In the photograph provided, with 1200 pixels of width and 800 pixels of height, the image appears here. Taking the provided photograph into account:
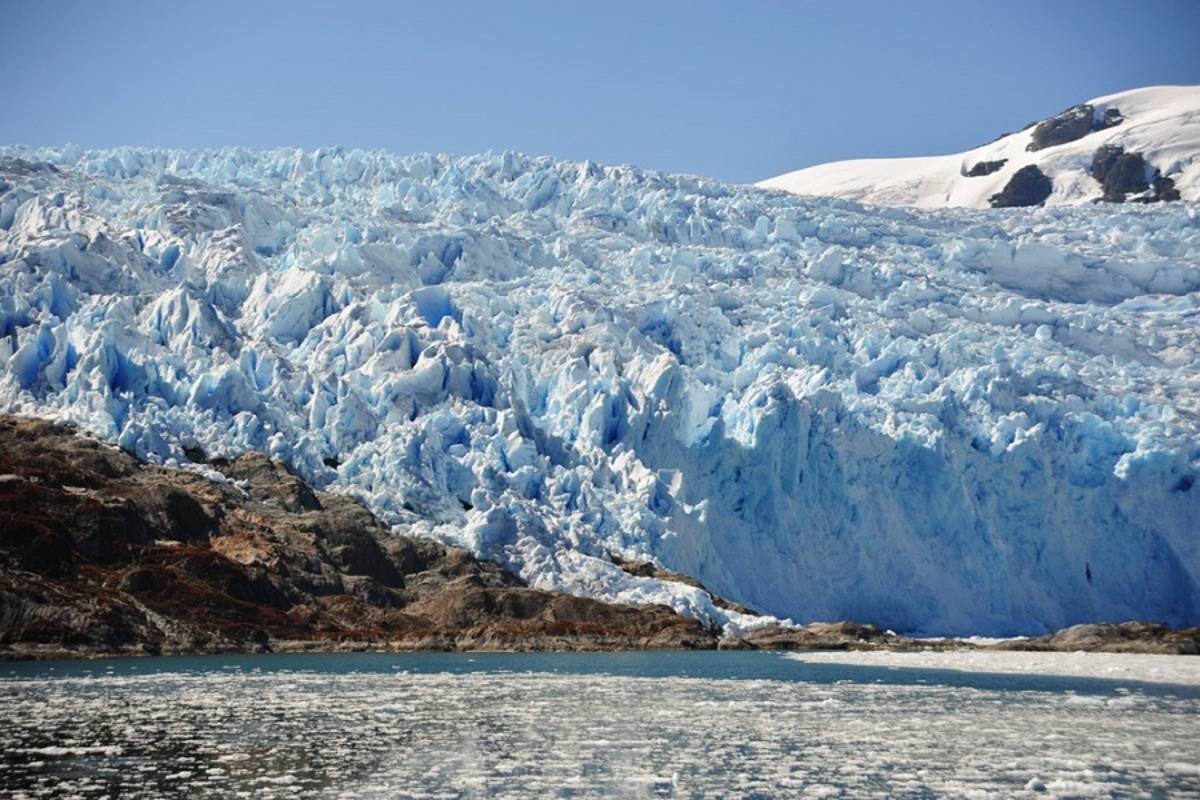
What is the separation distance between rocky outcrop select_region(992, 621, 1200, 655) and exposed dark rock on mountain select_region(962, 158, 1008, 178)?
237 feet

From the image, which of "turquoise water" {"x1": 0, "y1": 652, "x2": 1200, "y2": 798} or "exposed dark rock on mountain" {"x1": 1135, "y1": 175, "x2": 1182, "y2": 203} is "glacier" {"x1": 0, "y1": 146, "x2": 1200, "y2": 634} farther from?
"exposed dark rock on mountain" {"x1": 1135, "y1": 175, "x2": 1182, "y2": 203}

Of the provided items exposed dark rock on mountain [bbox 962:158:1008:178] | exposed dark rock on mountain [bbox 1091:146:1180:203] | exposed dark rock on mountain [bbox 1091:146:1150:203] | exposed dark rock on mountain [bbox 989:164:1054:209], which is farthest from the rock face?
exposed dark rock on mountain [bbox 962:158:1008:178]

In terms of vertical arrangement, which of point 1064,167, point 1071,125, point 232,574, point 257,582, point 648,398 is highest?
point 1071,125

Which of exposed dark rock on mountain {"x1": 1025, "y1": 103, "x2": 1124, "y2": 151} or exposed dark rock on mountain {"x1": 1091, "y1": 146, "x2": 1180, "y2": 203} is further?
exposed dark rock on mountain {"x1": 1025, "y1": 103, "x2": 1124, "y2": 151}

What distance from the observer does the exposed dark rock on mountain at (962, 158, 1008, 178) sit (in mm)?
127250

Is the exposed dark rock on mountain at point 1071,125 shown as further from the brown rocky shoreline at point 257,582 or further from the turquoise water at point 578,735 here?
the turquoise water at point 578,735

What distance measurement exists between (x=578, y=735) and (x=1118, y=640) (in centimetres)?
4296

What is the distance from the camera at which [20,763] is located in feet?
68.5

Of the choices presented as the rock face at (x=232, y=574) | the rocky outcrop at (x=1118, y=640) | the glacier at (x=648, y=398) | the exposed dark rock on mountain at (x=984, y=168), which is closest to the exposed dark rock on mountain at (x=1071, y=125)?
the exposed dark rock on mountain at (x=984, y=168)

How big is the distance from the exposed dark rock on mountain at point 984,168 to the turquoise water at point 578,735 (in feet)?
306

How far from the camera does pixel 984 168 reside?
128m

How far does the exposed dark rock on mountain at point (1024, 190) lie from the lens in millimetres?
117938

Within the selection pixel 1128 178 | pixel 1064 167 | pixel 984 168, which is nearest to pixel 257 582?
pixel 1128 178

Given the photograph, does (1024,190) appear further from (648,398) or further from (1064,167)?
(648,398)
